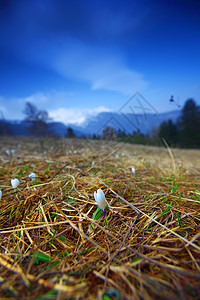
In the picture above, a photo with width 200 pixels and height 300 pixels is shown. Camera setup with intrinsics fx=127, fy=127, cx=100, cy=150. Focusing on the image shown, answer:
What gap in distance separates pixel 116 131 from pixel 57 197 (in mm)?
3015

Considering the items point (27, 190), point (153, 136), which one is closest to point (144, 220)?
point (27, 190)

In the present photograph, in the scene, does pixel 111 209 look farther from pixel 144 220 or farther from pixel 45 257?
pixel 45 257

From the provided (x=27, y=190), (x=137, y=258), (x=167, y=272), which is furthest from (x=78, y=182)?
(x=167, y=272)

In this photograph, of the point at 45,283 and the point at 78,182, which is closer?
the point at 45,283

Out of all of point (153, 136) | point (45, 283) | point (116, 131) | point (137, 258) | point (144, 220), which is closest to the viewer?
point (45, 283)

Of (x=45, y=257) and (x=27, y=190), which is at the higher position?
(x=27, y=190)

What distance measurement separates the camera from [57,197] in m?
1.32

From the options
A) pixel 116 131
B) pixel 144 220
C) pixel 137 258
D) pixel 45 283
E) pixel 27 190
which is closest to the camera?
pixel 45 283

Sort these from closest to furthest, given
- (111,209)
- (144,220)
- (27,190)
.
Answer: (144,220) → (111,209) → (27,190)

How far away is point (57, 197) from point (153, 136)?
5406 millimetres

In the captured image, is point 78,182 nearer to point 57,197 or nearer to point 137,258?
point 57,197

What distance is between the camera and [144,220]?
1012mm

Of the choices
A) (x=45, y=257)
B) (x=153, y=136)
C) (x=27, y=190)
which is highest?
(x=153, y=136)

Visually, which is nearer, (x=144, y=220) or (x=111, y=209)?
(x=144, y=220)
